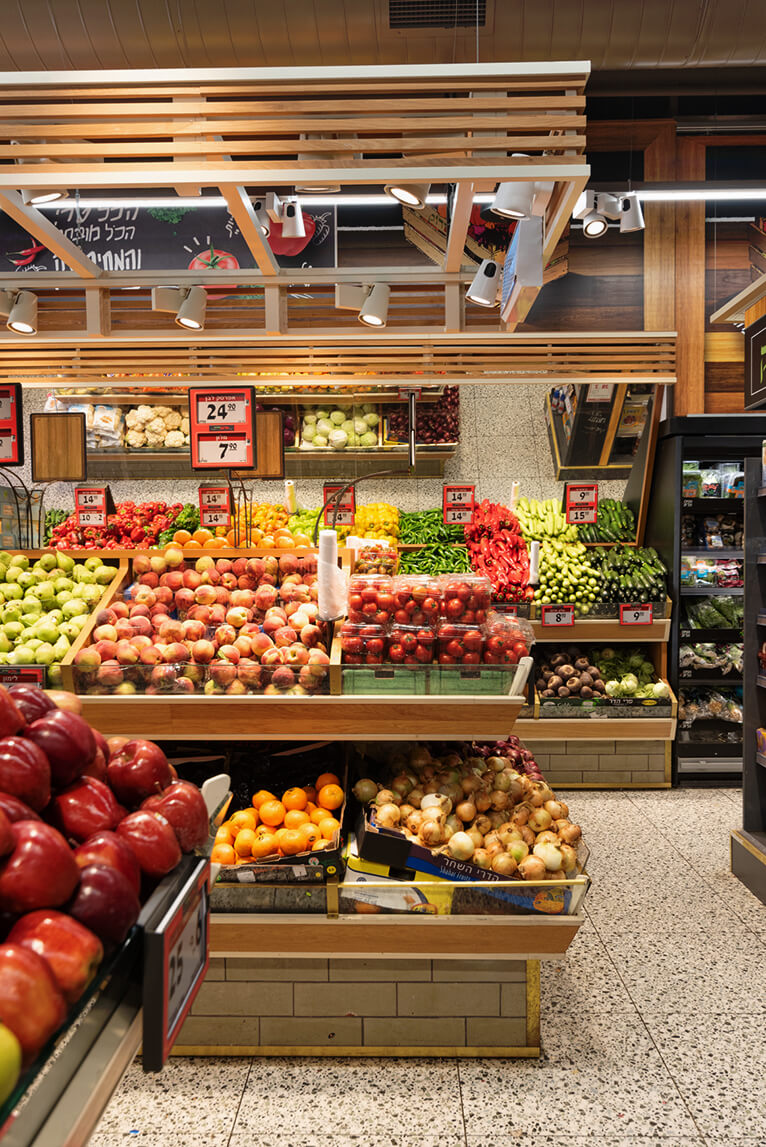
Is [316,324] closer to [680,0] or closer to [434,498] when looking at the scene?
[434,498]

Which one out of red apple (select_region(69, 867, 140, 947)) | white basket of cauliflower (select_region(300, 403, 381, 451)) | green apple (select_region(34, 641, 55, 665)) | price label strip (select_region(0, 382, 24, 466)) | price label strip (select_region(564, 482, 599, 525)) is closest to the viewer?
red apple (select_region(69, 867, 140, 947))

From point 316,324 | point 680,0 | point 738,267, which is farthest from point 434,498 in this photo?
point 680,0

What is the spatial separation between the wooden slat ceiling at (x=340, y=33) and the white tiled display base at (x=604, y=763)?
430cm

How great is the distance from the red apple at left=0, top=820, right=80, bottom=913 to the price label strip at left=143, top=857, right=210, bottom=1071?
0.47 ft

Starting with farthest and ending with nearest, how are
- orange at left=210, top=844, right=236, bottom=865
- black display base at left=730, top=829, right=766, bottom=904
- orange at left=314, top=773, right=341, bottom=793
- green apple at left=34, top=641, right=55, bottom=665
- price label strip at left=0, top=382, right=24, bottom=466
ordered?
price label strip at left=0, top=382, right=24, bottom=466, black display base at left=730, top=829, right=766, bottom=904, green apple at left=34, top=641, right=55, bottom=665, orange at left=314, top=773, right=341, bottom=793, orange at left=210, top=844, right=236, bottom=865

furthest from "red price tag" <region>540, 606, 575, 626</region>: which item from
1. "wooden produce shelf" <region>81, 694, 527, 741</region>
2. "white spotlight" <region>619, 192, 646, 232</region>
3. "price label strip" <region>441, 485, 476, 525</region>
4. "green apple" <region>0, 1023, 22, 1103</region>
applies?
"green apple" <region>0, 1023, 22, 1103</region>

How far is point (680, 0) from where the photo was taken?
382 centimetres

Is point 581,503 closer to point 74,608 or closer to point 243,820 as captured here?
point 74,608

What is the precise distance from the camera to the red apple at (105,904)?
37.4 inches

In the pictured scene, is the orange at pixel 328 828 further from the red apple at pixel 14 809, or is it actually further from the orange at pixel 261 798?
the red apple at pixel 14 809

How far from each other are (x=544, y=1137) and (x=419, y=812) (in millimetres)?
1021

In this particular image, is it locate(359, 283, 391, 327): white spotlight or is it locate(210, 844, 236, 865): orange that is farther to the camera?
locate(359, 283, 391, 327): white spotlight

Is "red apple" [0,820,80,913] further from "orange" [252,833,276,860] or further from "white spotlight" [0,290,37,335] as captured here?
"white spotlight" [0,290,37,335]

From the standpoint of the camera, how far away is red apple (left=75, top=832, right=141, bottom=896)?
3.34 feet
